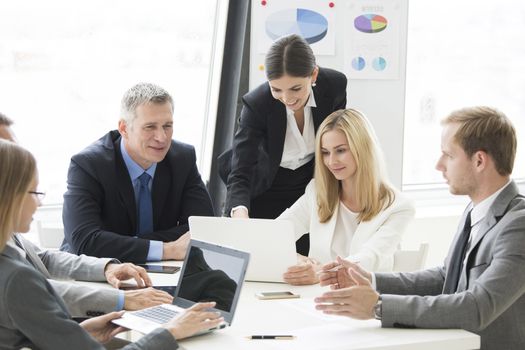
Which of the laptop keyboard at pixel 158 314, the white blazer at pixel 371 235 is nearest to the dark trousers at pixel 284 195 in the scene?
the white blazer at pixel 371 235

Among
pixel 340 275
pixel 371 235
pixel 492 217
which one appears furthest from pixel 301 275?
pixel 492 217

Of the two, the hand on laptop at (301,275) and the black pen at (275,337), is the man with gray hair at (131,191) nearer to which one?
the hand on laptop at (301,275)

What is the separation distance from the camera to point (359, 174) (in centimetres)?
367

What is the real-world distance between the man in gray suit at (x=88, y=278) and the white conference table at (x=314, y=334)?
13.8 inches

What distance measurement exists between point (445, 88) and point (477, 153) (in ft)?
12.2

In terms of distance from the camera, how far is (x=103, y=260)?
3279 mm

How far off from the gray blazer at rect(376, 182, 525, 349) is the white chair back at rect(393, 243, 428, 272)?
80cm

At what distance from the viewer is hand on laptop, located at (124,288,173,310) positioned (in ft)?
9.16

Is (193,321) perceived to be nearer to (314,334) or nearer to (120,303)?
(314,334)

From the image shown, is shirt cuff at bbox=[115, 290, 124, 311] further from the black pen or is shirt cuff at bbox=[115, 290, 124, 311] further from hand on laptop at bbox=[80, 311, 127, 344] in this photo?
the black pen

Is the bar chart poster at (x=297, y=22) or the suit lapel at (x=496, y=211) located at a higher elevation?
the bar chart poster at (x=297, y=22)

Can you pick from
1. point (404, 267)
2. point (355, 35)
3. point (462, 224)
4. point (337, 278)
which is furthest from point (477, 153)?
point (355, 35)

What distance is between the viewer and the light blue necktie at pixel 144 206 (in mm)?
3854

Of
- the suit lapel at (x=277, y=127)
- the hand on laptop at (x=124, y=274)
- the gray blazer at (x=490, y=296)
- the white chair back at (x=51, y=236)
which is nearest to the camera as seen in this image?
the gray blazer at (x=490, y=296)
